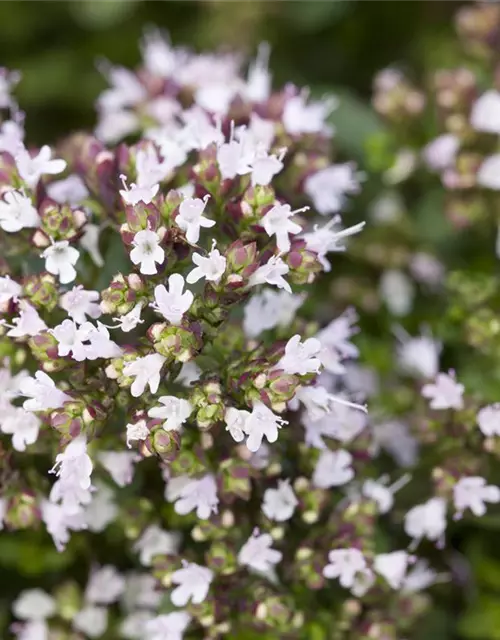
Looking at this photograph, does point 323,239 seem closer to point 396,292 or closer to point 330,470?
point 330,470

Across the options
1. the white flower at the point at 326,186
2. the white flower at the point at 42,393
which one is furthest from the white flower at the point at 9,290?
the white flower at the point at 326,186

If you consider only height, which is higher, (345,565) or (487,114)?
(487,114)

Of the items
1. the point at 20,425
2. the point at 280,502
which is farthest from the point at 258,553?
the point at 20,425

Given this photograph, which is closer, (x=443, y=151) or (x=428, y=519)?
(x=428, y=519)

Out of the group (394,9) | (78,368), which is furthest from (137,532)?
(394,9)

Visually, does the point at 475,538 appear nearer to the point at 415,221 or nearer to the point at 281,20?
the point at 415,221

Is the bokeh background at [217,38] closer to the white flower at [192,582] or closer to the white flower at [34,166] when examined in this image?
the white flower at [34,166]
